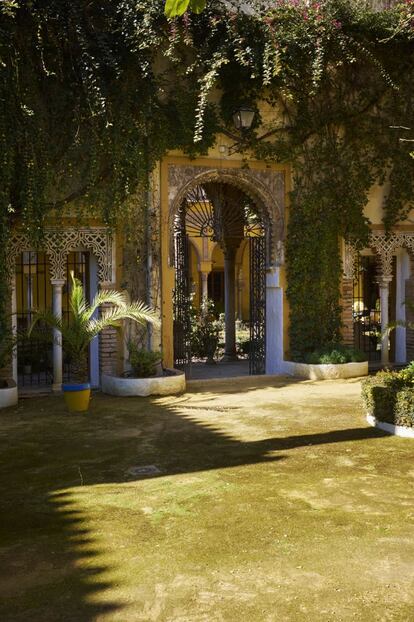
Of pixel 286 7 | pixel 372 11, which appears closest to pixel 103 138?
pixel 286 7

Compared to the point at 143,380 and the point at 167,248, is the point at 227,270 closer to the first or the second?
the point at 167,248

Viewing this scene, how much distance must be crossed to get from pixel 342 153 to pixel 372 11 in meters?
2.37

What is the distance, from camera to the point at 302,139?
11688mm

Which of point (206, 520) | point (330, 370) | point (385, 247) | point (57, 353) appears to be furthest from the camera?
point (385, 247)

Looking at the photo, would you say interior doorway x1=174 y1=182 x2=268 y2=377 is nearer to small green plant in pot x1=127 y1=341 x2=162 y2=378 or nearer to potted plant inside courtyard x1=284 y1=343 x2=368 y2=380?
potted plant inside courtyard x1=284 y1=343 x2=368 y2=380

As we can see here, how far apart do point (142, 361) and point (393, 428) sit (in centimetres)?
403

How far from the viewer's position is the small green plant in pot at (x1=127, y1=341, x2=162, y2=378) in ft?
32.4

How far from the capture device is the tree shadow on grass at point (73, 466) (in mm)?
3529

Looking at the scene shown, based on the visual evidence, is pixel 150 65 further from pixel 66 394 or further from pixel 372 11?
pixel 66 394

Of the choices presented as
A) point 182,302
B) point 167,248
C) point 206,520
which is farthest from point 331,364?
point 206,520

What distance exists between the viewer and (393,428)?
23.4ft

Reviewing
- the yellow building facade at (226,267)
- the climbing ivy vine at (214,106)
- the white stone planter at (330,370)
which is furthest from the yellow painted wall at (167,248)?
the white stone planter at (330,370)

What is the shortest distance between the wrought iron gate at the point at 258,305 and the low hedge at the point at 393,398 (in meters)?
4.57

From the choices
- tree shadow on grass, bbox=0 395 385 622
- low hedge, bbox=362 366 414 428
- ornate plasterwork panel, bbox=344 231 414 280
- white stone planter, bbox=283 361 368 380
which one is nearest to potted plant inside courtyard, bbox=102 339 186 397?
tree shadow on grass, bbox=0 395 385 622
